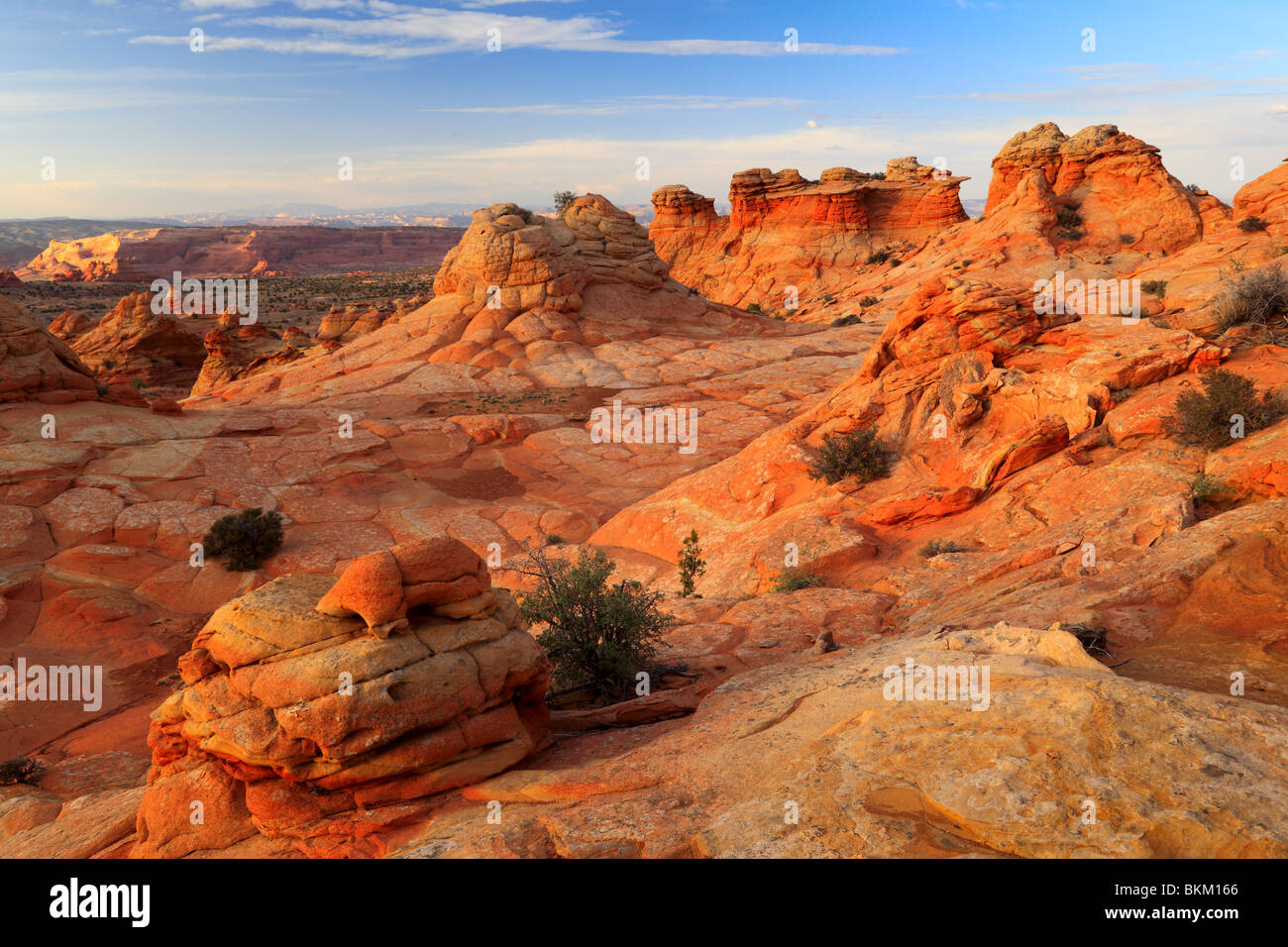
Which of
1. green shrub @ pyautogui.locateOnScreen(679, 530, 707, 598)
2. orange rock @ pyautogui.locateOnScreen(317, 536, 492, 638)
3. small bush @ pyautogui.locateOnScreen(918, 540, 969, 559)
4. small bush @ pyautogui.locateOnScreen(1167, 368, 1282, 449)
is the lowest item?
green shrub @ pyautogui.locateOnScreen(679, 530, 707, 598)

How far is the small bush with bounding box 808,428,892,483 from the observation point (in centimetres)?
1591

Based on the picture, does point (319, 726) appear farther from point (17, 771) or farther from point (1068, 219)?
point (1068, 219)

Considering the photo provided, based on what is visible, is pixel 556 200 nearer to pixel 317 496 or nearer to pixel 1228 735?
pixel 317 496

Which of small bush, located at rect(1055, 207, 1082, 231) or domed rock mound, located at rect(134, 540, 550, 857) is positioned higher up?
small bush, located at rect(1055, 207, 1082, 231)

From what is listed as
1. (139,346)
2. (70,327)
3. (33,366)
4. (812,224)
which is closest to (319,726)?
(33,366)

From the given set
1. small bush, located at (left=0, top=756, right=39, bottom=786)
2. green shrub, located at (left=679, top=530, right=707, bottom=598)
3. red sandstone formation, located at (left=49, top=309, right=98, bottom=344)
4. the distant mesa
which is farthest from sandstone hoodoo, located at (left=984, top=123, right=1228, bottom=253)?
the distant mesa

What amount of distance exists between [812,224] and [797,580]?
5591cm

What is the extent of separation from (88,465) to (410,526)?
8421mm

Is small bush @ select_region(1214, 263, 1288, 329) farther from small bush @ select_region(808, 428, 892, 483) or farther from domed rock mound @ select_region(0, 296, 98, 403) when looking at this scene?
domed rock mound @ select_region(0, 296, 98, 403)

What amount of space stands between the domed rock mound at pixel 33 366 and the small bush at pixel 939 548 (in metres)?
23.4

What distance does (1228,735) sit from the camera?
5023 millimetres

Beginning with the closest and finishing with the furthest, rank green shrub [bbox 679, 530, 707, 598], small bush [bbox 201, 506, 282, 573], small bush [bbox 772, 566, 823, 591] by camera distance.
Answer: small bush [bbox 772, 566, 823, 591], green shrub [bbox 679, 530, 707, 598], small bush [bbox 201, 506, 282, 573]

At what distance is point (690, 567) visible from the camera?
15.1m

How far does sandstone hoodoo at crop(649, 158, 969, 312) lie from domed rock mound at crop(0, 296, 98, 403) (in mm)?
48856
